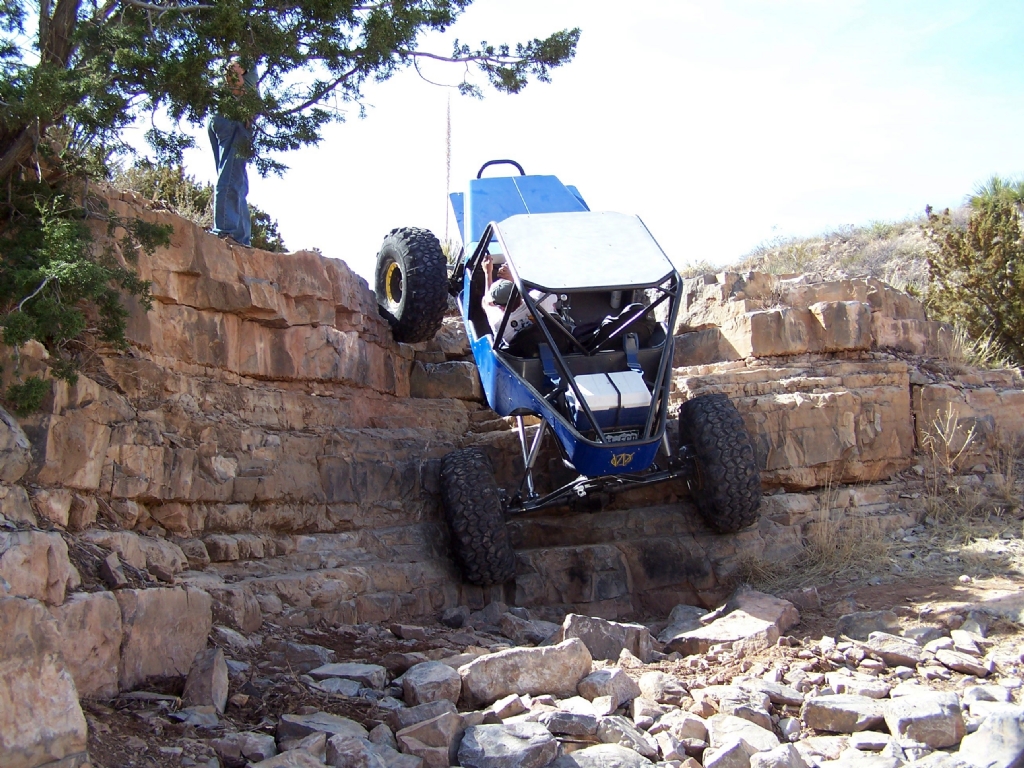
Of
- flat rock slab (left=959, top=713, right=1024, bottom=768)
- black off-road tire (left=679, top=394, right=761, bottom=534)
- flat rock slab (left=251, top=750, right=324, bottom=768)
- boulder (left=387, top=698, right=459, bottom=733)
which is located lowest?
flat rock slab (left=959, top=713, right=1024, bottom=768)

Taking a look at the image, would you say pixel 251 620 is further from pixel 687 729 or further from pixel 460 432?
pixel 460 432

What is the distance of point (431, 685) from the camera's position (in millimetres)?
4734

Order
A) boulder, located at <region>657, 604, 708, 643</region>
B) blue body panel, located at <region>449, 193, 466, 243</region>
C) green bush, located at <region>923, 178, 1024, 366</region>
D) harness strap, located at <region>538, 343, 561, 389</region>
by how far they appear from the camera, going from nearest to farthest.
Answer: boulder, located at <region>657, 604, 708, 643</region>
harness strap, located at <region>538, 343, 561, 389</region>
blue body panel, located at <region>449, 193, 466, 243</region>
green bush, located at <region>923, 178, 1024, 366</region>

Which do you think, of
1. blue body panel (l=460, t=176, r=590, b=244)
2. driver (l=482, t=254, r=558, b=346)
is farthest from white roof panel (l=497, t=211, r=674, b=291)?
blue body panel (l=460, t=176, r=590, b=244)

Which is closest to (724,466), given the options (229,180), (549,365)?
(549,365)

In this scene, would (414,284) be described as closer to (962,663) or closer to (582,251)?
(582,251)

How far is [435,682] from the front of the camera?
4.75 metres

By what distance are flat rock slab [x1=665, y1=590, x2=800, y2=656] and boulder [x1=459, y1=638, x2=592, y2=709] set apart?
1.17 metres

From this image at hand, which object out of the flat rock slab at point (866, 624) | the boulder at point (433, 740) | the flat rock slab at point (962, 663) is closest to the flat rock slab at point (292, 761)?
the boulder at point (433, 740)

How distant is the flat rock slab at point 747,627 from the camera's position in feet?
19.0

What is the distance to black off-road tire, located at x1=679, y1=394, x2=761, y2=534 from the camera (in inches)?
288

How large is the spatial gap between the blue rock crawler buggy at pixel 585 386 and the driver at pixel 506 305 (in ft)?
0.04

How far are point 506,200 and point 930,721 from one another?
6266 millimetres

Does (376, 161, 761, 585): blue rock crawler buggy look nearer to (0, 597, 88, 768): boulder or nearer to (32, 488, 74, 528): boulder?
(32, 488, 74, 528): boulder
